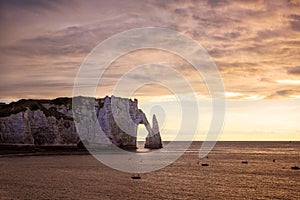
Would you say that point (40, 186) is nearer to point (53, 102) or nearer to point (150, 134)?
point (53, 102)

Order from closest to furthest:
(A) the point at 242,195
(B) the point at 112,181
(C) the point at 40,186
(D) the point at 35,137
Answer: (A) the point at 242,195 → (C) the point at 40,186 → (B) the point at 112,181 → (D) the point at 35,137

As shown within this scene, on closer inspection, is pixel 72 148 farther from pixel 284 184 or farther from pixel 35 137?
pixel 284 184

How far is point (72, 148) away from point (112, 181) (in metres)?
96.1

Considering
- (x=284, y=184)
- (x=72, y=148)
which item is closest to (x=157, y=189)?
(x=284, y=184)

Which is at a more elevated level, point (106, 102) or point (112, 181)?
point (106, 102)

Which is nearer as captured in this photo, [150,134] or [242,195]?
[242,195]

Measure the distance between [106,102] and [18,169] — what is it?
313ft

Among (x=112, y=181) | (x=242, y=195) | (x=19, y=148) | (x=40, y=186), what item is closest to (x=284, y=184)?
(x=242, y=195)

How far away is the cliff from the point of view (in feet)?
480

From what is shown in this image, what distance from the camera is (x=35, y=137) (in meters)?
158

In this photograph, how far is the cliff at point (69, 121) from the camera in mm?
146250

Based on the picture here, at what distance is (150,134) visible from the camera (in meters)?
194

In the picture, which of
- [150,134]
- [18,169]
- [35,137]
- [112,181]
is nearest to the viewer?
[112,181]

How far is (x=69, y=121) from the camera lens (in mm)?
165750
